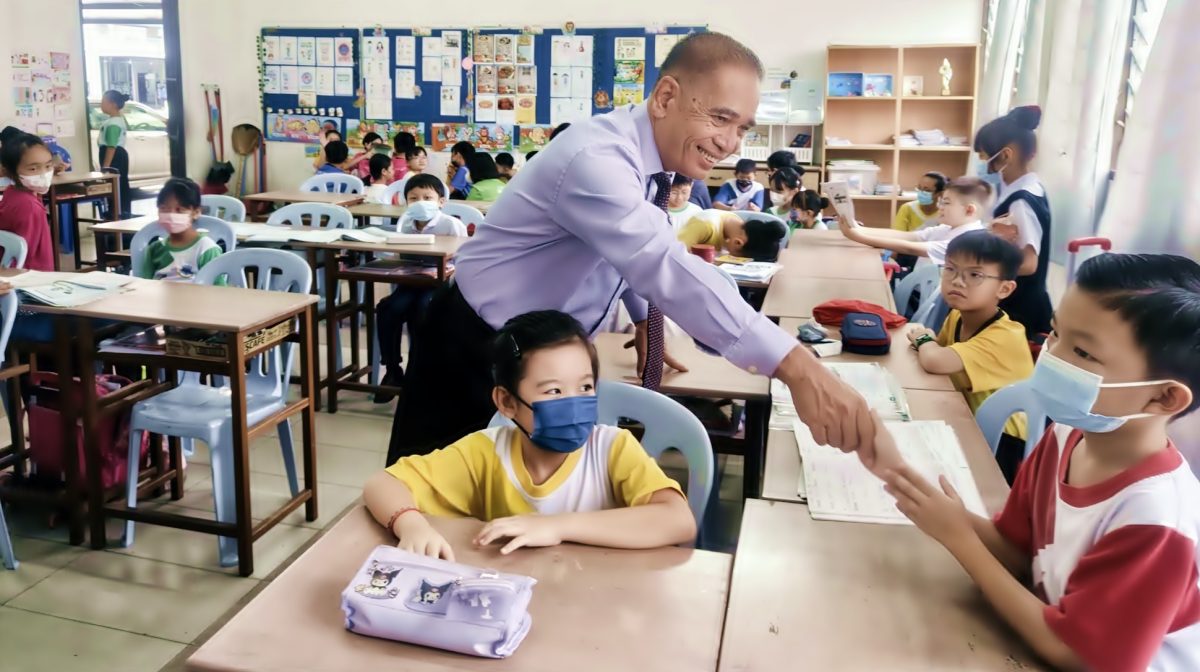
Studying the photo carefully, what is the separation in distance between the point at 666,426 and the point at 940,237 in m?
2.75

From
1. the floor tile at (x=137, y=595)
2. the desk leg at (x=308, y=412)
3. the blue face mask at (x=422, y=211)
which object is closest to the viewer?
the floor tile at (x=137, y=595)

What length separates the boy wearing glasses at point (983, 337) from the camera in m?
2.45

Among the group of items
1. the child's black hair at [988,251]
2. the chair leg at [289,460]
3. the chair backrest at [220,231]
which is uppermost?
the child's black hair at [988,251]

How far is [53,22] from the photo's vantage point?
7.95 meters

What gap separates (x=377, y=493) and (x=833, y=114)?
7231mm

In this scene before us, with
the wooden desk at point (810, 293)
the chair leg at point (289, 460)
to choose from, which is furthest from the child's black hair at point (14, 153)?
the wooden desk at point (810, 293)

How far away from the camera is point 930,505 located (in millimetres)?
1265

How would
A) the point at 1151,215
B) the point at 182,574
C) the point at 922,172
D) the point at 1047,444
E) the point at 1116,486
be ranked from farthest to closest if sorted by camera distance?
the point at 922,172, the point at 182,574, the point at 1151,215, the point at 1047,444, the point at 1116,486

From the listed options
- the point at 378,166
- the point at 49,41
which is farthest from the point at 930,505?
the point at 49,41

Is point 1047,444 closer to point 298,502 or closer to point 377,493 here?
point 377,493

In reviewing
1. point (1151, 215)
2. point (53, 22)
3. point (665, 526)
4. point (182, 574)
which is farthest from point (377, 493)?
point (53, 22)

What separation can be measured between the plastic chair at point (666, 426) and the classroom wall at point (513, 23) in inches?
267

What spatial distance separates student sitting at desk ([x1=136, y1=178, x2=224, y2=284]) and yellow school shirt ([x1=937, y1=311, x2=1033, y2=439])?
9.16ft

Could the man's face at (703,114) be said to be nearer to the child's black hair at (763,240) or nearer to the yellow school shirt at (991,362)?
the yellow school shirt at (991,362)
